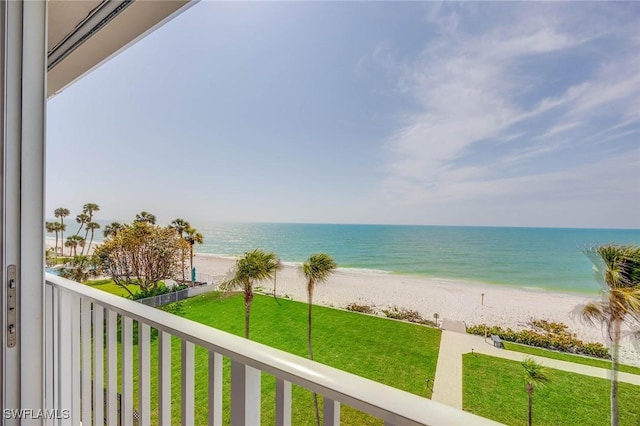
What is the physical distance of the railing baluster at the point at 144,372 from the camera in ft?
3.29

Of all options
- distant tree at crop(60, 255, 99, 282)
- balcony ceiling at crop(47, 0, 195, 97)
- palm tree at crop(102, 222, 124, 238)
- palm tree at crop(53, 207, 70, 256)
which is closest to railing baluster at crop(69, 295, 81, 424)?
distant tree at crop(60, 255, 99, 282)

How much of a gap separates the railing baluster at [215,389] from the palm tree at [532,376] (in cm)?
70

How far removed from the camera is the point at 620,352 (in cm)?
57

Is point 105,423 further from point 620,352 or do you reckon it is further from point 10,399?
point 620,352

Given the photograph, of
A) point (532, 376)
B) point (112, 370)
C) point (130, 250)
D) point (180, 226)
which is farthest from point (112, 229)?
point (532, 376)

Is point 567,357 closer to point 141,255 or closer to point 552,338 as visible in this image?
point 552,338

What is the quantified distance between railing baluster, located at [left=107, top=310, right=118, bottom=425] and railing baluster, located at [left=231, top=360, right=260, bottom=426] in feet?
2.15

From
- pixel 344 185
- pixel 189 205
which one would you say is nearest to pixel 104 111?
pixel 189 205

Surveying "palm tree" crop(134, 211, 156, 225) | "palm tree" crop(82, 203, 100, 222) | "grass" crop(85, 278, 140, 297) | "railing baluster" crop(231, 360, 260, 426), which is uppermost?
"palm tree" crop(82, 203, 100, 222)

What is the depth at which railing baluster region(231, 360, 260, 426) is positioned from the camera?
2.40ft

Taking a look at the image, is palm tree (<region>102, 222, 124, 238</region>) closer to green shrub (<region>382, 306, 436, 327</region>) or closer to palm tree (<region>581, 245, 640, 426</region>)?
green shrub (<region>382, 306, 436, 327</region>)

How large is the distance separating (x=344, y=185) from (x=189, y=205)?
29.0 inches

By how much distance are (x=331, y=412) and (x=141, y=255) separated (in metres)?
1.26

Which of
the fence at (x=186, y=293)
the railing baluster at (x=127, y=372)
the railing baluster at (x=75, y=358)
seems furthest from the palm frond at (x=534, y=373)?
the railing baluster at (x=75, y=358)
